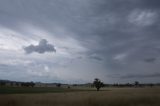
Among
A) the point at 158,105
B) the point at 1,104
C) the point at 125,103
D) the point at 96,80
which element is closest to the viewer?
the point at 1,104

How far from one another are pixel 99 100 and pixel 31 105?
8.43 m

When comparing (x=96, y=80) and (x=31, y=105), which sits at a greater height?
(x=96, y=80)

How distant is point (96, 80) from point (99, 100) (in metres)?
99.8

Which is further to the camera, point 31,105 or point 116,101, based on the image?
point 116,101

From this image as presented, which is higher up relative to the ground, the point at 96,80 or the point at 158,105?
the point at 96,80

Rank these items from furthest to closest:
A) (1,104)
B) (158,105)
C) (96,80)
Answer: (96,80) → (158,105) → (1,104)

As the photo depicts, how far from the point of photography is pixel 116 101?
1062 inches

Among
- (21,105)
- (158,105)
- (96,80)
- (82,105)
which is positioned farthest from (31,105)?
(96,80)

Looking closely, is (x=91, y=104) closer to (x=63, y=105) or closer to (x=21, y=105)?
(x=63, y=105)

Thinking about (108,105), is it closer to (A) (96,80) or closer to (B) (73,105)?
(B) (73,105)

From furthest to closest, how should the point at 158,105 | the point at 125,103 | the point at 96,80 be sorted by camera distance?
the point at 96,80 < the point at 125,103 < the point at 158,105

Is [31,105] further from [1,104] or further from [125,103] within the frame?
[125,103]

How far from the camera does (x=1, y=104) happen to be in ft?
75.2

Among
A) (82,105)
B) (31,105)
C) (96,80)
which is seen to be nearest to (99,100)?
(82,105)
